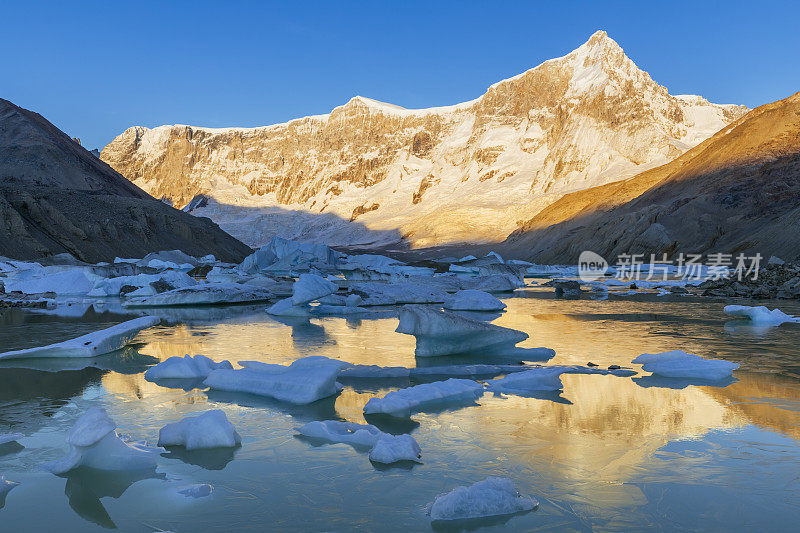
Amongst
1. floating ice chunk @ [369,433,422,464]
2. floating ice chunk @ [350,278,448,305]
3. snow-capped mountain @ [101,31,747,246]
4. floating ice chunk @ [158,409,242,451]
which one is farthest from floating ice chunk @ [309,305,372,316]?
snow-capped mountain @ [101,31,747,246]

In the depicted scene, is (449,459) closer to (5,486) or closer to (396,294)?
(5,486)

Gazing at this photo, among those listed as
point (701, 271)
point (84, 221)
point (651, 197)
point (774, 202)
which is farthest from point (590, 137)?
point (84, 221)

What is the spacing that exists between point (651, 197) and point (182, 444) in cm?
5105

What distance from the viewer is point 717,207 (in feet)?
131

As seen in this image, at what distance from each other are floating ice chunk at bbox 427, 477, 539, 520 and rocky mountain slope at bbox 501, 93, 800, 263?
95.8 ft

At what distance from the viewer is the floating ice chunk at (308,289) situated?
44.2 feet

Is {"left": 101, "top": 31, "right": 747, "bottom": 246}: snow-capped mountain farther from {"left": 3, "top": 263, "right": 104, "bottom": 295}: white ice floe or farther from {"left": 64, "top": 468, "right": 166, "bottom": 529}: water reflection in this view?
{"left": 64, "top": 468, "right": 166, "bottom": 529}: water reflection

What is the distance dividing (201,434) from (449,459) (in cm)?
178

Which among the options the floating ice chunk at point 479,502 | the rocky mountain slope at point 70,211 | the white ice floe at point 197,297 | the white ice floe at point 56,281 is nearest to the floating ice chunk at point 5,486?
the floating ice chunk at point 479,502

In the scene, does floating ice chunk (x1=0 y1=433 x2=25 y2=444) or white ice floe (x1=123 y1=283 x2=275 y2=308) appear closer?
floating ice chunk (x1=0 y1=433 x2=25 y2=444)

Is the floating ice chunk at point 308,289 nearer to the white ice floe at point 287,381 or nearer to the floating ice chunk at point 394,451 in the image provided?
the white ice floe at point 287,381

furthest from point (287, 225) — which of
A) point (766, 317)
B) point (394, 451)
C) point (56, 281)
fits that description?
point (394, 451)

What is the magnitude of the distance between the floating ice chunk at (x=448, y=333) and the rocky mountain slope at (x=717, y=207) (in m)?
25.0

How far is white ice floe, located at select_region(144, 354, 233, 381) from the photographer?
21.9 feet
